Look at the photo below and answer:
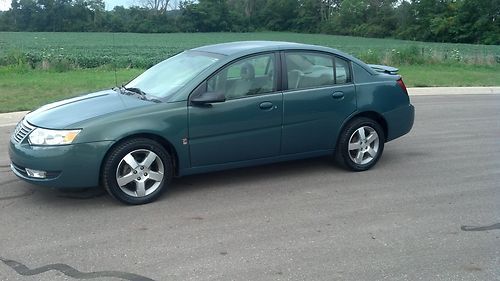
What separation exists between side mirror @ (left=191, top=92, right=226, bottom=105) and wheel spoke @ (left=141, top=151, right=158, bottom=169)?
65cm

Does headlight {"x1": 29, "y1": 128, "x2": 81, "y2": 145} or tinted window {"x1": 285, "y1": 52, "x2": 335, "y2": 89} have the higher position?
tinted window {"x1": 285, "y1": 52, "x2": 335, "y2": 89}

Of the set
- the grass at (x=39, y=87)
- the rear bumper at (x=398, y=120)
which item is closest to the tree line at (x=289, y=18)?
the grass at (x=39, y=87)

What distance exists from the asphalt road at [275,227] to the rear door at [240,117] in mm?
415

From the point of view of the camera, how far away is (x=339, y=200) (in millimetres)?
5660

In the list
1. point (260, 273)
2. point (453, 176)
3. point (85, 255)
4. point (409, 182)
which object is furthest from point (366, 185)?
point (85, 255)

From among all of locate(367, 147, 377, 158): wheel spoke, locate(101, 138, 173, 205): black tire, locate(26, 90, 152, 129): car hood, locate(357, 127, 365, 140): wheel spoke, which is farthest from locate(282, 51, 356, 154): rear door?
locate(26, 90, 152, 129): car hood

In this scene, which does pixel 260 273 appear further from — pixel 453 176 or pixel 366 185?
pixel 453 176

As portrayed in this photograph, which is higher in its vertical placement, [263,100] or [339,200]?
[263,100]

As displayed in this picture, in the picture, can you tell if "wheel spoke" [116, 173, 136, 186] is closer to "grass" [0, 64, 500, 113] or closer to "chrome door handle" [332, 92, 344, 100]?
"chrome door handle" [332, 92, 344, 100]

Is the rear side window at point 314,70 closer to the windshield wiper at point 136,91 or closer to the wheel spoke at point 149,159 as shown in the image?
the windshield wiper at point 136,91

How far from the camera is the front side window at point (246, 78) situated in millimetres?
5852

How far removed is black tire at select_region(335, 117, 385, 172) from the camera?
21.6ft

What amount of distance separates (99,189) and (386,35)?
8249 centimetres

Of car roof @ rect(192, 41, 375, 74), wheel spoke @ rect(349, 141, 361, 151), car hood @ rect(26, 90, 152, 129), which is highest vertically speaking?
car roof @ rect(192, 41, 375, 74)
